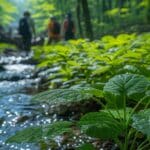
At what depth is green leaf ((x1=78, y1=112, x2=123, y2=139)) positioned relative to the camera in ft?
10.0

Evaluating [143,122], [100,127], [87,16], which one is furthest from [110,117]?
[87,16]

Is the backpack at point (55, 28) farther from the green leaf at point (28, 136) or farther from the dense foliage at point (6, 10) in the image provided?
the green leaf at point (28, 136)

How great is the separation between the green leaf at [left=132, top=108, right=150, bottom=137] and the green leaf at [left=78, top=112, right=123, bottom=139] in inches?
12.5

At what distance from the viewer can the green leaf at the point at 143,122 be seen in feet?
8.50

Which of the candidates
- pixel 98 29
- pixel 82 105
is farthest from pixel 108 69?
pixel 98 29

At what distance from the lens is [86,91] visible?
3.37 meters

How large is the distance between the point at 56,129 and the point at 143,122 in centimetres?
67

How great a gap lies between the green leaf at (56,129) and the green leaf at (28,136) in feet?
0.17

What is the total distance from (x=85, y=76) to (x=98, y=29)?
37309mm

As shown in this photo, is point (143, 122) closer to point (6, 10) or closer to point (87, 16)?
point (87, 16)

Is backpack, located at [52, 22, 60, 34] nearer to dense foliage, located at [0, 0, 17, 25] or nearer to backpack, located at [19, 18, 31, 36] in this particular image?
backpack, located at [19, 18, 31, 36]

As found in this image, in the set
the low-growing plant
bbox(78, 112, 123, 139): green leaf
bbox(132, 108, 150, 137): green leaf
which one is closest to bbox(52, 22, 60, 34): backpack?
the low-growing plant

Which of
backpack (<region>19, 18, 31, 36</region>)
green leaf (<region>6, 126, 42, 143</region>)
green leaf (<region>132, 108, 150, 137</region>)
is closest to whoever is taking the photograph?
green leaf (<region>132, 108, 150, 137</region>)

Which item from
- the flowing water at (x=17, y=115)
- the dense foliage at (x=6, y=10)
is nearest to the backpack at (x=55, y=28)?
the dense foliage at (x=6, y=10)
